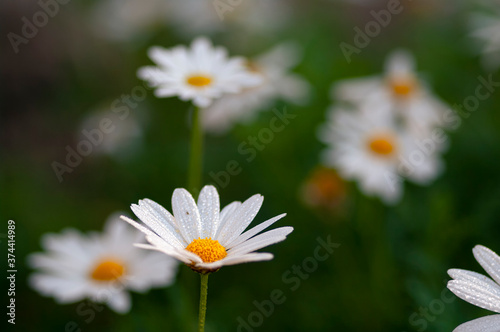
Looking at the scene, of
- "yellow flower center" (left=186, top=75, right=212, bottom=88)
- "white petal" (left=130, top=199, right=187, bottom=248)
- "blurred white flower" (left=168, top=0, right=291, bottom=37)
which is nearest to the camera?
"white petal" (left=130, top=199, right=187, bottom=248)

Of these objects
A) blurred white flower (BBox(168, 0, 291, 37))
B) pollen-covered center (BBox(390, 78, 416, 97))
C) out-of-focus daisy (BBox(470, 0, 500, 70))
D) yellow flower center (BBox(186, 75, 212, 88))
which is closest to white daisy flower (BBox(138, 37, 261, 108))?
yellow flower center (BBox(186, 75, 212, 88))

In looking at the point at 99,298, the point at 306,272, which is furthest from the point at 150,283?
the point at 306,272

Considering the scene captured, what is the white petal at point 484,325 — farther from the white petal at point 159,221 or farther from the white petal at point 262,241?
the white petal at point 159,221

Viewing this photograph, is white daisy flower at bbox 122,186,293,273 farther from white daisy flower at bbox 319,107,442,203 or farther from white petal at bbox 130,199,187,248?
white daisy flower at bbox 319,107,442,203

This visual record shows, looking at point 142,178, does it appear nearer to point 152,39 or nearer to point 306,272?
point 306,272

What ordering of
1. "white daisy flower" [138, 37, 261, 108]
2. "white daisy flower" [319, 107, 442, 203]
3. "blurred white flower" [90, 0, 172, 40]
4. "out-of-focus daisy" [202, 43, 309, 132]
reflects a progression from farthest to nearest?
1. "blurred white flower" [90, 0, 172, 40]
2. "out-of-focus daisy" [202, 43, 309, 132]
3. "white daisy flower" [319, 107, 442, 203]
4. "white daisy flower" [138, 37, 261, 108]
